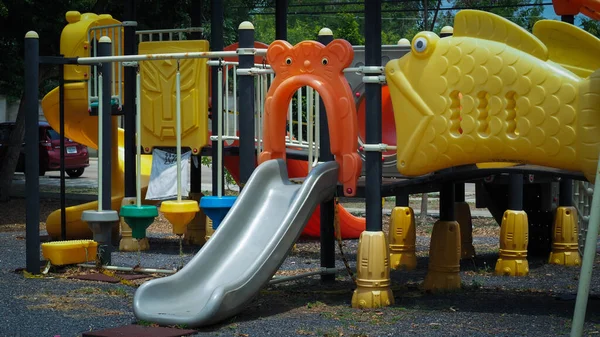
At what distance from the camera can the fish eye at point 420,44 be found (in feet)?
24.2

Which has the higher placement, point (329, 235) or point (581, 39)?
point (581, 39)

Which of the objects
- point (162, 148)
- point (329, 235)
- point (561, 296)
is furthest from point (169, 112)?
point (561, 296)

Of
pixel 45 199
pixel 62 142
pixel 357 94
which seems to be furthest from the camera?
pixel 45 199

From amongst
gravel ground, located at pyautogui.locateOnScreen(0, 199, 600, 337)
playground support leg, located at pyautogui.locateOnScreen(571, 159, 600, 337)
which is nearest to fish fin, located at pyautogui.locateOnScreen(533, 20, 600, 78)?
gravel ground, located at pyautogui.locateOnScreen(0, 199, 600, 337)

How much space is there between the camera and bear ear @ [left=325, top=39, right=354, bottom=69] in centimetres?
785

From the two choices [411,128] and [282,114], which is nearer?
[411,128]

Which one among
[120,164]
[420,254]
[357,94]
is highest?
[357,94]

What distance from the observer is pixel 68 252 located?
9.30 meters

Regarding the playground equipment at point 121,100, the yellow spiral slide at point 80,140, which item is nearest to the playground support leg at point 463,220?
the playground equipment at point 121,100

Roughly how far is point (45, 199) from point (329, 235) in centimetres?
1134

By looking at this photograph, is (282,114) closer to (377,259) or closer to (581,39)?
(377,259)

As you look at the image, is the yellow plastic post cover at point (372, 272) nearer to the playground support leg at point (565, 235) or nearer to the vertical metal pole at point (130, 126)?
the playground support leg at point (565, 235)

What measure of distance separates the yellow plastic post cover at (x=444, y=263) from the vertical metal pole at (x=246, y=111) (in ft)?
5.66

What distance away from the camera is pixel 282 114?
8.20 m
